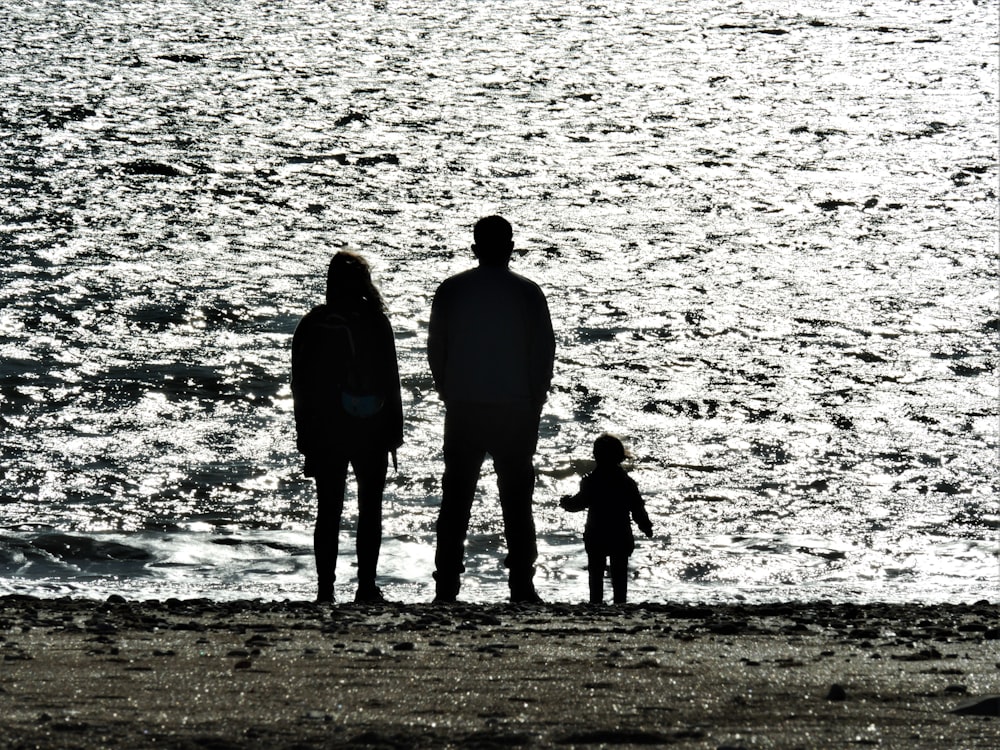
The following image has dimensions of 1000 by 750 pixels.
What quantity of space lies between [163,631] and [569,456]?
9756mm

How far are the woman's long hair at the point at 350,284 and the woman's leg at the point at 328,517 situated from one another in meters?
0.72

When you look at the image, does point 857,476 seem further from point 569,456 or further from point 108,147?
point 108,147

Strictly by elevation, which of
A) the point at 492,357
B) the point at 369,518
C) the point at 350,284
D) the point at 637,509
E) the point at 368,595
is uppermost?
the point at 350,284

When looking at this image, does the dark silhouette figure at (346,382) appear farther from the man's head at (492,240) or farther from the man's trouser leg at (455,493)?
the man's head at (492,240)

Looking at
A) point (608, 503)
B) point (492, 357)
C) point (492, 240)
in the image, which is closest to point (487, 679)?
point (492, 357)

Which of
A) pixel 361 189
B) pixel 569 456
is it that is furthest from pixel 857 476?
pixel 361 189

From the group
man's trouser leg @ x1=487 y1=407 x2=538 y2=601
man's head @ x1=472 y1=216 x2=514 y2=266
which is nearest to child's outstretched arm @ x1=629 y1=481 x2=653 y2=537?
man's trouser leg @ x1=487 y1=407 x2=538 y2=601

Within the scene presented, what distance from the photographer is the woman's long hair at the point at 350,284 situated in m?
7.45

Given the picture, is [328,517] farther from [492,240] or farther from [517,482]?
[492,240]

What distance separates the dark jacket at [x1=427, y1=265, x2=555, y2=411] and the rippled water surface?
3147 mm

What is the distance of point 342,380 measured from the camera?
7.49 metres

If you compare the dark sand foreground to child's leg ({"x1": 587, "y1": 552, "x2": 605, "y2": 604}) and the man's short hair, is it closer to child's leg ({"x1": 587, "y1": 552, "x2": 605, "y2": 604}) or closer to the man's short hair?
child's leg ({"x1": 587, "y1": 552, "x2": 605, "y2": 604})

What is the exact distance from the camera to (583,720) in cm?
433

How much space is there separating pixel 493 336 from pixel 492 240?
0.43 metres
